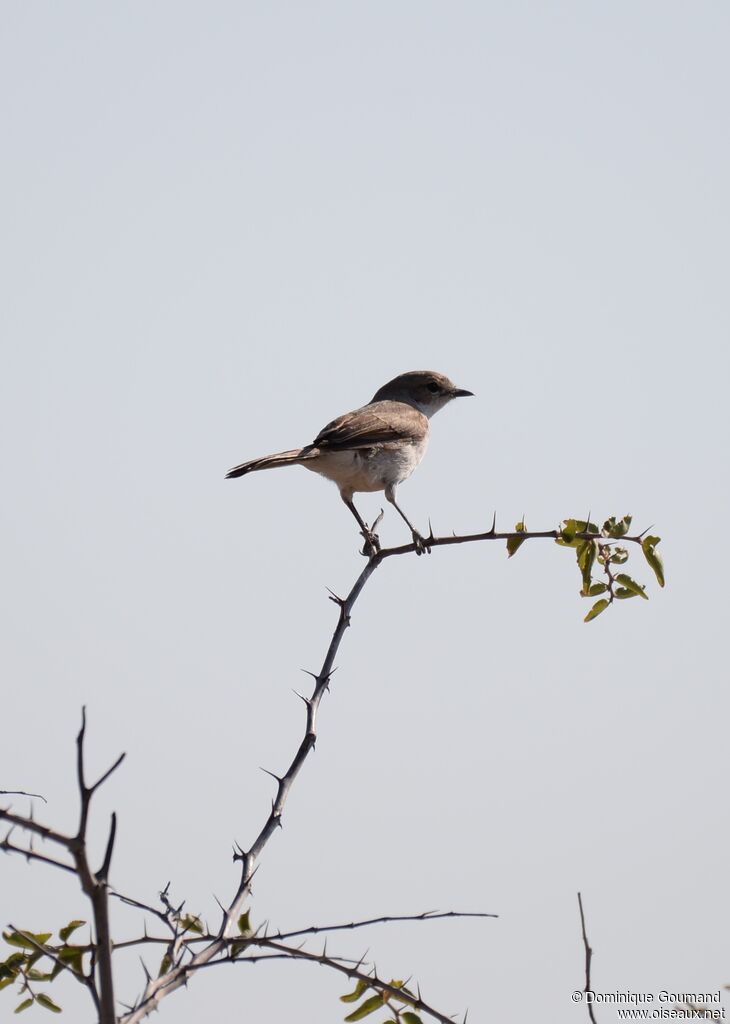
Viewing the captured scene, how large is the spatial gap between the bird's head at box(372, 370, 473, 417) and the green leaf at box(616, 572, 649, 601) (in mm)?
7296

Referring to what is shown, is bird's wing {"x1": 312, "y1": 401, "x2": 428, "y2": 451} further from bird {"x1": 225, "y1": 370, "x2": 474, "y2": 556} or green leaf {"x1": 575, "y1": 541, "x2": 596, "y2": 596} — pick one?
green leaf {"x1": 575, "y1": 541, "x2": 596, "y2": 596}

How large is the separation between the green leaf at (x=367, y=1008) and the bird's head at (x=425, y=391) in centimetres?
833

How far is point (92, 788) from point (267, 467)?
620 centimetres

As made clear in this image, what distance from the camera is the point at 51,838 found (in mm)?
2318

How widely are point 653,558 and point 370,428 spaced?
5.40m

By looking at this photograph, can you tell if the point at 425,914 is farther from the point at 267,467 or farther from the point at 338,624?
the point at 267,467

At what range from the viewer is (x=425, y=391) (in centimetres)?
1187

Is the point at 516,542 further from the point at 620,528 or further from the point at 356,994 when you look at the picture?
the point at 356,994

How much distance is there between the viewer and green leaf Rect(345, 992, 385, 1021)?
376cm

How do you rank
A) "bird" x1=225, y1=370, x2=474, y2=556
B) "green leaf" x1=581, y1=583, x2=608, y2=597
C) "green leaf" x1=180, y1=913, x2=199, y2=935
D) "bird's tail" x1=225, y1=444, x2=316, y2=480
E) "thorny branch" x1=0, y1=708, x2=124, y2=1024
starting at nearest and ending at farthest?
"thorny branch" x1=0, y1=708, x2=124, y2=1024 → "green leaf" x1=180, y1=913, x2=199, y2=935 → "green leaf" x1=581, y1=583, x2=608, y2=597 → "bird's tail" x1=225, y1=444, x2=316, y2=480 → "bird" x1=225, y1=370, x2=474, y2=556

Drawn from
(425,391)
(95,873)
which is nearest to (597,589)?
(95,873)

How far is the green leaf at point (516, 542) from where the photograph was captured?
4859 mm

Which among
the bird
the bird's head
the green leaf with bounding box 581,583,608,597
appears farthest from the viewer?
the bird's head

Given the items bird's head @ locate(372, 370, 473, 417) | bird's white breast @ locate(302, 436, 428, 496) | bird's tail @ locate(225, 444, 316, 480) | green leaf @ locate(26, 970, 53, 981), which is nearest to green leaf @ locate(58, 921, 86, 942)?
green leaf @ locate(26, 970, 53, 981)
